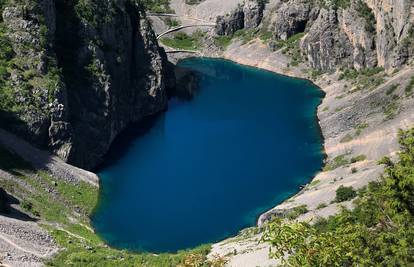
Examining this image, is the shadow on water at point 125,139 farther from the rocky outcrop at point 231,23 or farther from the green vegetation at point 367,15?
the rocky outcrop at point 231,23

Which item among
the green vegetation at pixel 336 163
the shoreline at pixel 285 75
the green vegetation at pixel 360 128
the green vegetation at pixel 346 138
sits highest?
the green vegetation at pixel 360 128

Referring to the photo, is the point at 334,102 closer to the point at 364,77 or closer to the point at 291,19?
the point at 364,77

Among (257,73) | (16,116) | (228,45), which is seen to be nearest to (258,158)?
(16,116)

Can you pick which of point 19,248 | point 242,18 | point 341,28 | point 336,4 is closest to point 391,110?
point 341,28

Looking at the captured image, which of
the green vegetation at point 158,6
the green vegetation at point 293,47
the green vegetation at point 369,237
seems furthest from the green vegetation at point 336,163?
the green vegetation at point 158,6

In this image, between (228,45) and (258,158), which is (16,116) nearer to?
(258,158)

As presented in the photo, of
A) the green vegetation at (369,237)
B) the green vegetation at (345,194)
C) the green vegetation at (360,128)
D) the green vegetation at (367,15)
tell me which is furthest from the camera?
the green vegetation at (367,15)

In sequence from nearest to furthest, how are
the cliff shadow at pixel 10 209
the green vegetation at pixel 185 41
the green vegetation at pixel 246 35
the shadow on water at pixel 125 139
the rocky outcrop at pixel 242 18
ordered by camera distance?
the cliff shadow at pixel 10 209
the shadow on water at pixel 125 139
the green vegetation at pixel 246 35
the rocky outcrop at pixel 242 18
the green vegetation at pixel 185 41
